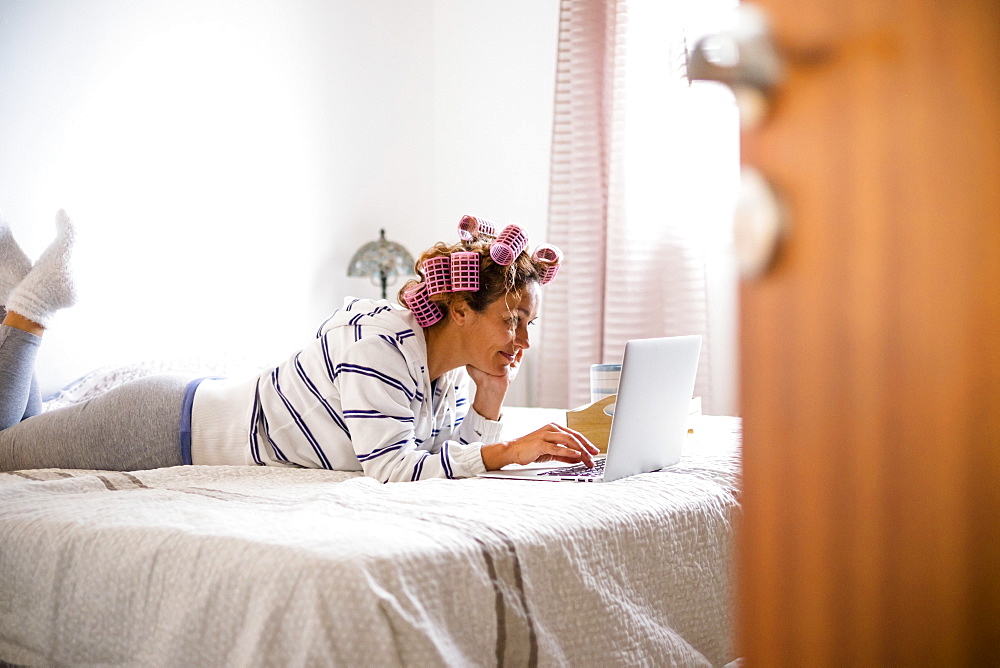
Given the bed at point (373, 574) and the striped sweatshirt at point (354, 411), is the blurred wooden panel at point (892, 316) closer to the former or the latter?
the bed at point (373, 574)

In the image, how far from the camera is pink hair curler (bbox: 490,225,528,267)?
1.67 m

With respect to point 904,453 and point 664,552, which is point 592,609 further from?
point 904,453

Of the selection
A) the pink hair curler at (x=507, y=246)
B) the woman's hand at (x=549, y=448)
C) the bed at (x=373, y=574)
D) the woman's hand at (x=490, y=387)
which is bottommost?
the bed at (x=373, y=574)

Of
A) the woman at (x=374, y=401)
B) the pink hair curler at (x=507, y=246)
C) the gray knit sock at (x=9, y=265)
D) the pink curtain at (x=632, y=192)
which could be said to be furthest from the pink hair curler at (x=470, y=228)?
the pink curtain at (x=632, y=192)

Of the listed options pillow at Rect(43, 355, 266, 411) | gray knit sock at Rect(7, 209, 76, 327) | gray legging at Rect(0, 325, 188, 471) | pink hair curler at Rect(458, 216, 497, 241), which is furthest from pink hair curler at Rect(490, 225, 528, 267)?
gray knit sock at Rect(7, 209, 76, 327)

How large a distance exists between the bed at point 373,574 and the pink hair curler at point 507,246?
0.45 m

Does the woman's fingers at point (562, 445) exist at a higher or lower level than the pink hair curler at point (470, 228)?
lower

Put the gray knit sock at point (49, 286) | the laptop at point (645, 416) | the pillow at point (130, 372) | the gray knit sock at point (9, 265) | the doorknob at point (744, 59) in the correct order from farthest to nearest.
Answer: the pillow at point (130, 372), the gray knit sock at point (9, 265), the gray knit sock at point (49, 286), the laptop at point (645, 416), the doorknob at point (744, 59)

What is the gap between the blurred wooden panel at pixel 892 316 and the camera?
357 millimetres

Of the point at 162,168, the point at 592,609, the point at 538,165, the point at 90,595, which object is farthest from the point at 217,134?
the point at 592,609

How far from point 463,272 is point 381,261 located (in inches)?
78.5

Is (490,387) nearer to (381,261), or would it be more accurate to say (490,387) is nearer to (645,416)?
(645,416)

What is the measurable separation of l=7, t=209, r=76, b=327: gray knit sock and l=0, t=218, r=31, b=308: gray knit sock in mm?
82

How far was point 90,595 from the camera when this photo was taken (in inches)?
43.3
